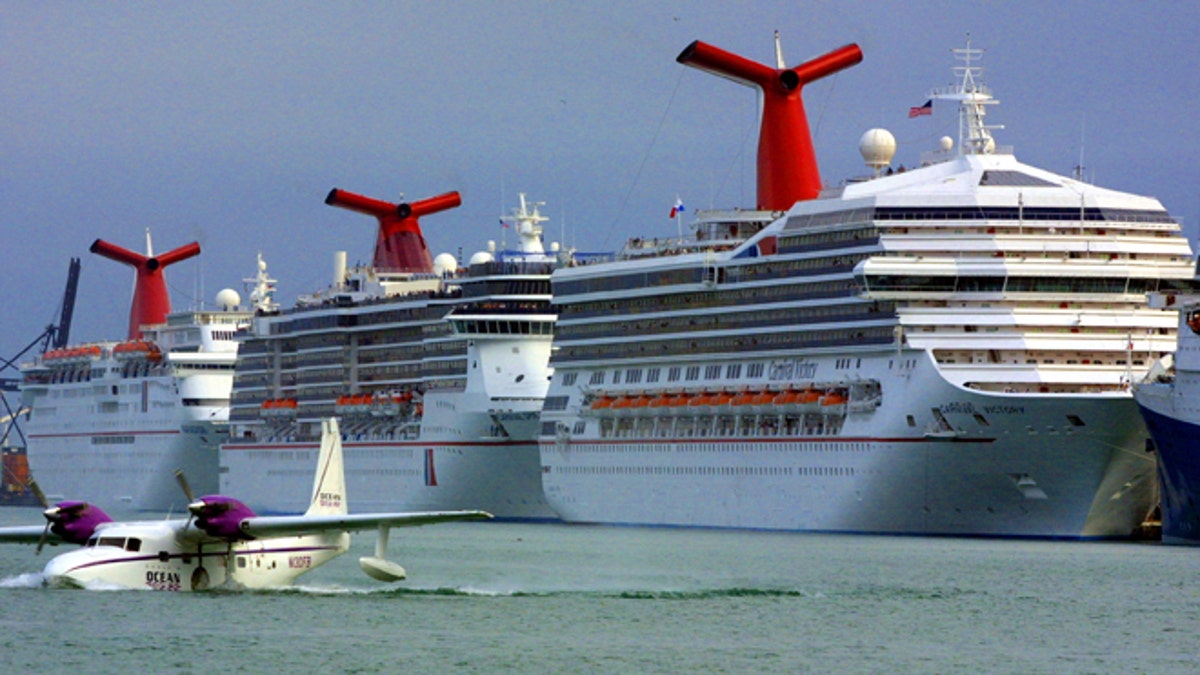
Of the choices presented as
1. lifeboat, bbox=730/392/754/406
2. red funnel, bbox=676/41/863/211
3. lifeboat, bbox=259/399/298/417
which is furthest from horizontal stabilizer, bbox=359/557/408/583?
lifeboat, bbox=259/399/298/417

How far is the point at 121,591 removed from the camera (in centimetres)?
4847

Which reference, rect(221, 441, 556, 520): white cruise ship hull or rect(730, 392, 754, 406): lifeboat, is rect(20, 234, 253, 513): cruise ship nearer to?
rect(221, 441, 556, 520): white cruise ship hull

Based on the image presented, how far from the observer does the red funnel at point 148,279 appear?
141 metres

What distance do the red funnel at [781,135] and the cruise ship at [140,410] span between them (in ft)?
135

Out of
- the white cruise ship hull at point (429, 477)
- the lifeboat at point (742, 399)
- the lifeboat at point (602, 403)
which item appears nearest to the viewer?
the lifeboat at point (742, 399)

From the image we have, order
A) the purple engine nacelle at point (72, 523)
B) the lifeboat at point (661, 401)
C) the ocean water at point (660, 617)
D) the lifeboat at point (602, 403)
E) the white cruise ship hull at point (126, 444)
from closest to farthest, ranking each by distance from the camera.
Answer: the ocean water at point (660, 617) → the purple engine nacelle at point (72, 523) → the lifeboat at point (661, 401) → the lifeboat at point (602, 403) → the white cruise ship hull at point (126, 444)

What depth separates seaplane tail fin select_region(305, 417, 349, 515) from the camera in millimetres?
55031

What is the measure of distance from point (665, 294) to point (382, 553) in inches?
1434

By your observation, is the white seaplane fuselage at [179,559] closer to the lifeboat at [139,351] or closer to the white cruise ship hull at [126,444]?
the white cruise ship hull at [126,444]

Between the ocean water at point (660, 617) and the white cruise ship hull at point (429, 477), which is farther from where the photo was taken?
the white cruise ship hull at point (429, 477)

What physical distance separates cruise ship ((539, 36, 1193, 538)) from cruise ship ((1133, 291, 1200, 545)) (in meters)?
2.71

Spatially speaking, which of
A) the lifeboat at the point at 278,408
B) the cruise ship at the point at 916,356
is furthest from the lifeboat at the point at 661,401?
the lifeboat at the point at 278,408

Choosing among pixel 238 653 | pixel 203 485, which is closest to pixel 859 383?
pixel 238 653

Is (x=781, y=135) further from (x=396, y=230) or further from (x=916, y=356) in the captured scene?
(x=396, y=230)
